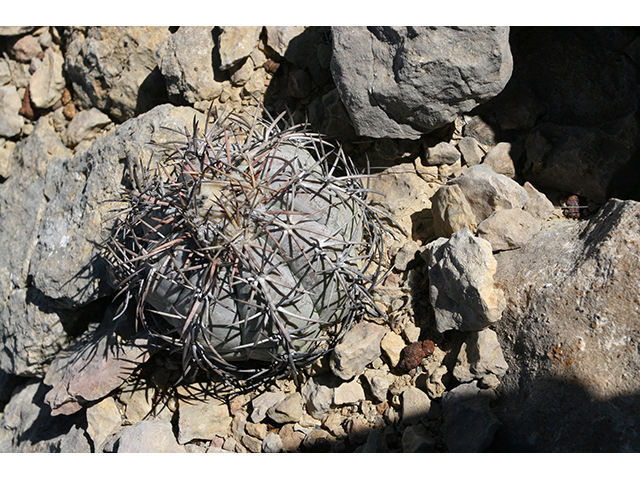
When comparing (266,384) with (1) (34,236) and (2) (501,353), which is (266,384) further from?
(1) (34,236)

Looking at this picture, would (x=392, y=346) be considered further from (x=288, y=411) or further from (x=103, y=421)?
(x=103, y=421)

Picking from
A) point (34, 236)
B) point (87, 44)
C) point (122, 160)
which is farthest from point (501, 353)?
Answer: point (87, 44)

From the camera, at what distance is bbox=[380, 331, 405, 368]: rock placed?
3119 mm

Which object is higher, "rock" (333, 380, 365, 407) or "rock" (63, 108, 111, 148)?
"rock" (63, 108, 111, 148)

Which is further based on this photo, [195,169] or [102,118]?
[102,118]

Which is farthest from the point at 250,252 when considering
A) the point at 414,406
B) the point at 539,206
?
the point at 539,206

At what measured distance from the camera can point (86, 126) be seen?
490 centimetres

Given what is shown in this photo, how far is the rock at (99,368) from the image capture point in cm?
342

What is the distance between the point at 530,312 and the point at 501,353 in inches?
10.7

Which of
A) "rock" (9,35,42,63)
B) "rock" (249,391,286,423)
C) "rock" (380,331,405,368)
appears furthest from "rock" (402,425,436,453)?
"rock" (9,35,42,63)

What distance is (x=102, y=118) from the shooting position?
16.0 feet

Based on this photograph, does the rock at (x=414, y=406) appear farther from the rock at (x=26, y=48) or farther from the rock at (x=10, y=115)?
the rock at (x=26, y=48)

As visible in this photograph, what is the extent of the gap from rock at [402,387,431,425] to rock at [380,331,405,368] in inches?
8.6

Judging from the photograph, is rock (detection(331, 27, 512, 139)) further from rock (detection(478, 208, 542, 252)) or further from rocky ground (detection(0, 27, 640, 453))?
rock (detection(478, 208, 542, 252))
